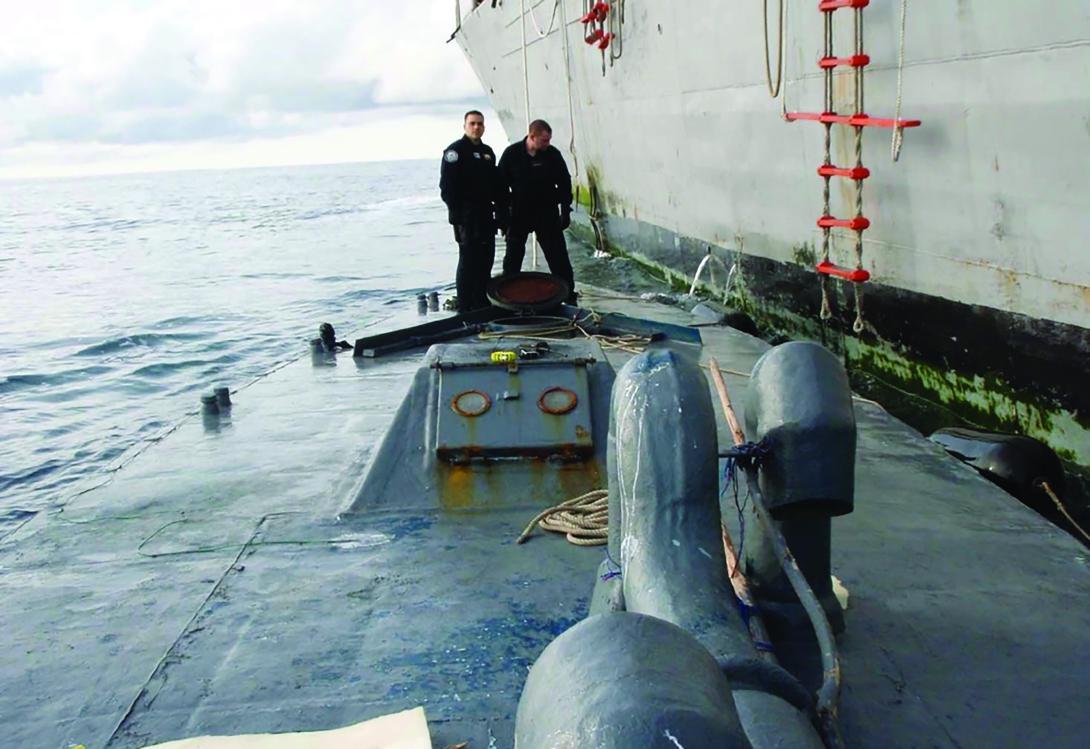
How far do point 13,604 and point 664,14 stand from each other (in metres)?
9.06

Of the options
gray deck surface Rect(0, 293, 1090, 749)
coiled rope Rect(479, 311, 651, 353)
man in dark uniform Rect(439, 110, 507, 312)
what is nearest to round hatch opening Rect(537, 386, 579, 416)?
gray deck surface Rect(0, 293, 1090, 749)

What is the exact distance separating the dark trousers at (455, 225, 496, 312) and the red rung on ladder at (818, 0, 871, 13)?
3.10 meters

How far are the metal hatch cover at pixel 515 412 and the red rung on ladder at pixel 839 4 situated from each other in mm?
3476

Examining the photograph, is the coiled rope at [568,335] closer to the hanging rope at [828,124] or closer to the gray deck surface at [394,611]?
the hanging rope at [828,124]

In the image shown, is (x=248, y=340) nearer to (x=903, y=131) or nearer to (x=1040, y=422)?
(x=903, y=131)

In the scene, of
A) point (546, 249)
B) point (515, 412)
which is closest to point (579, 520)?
point (515, 412)

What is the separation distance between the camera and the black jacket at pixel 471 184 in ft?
26.8

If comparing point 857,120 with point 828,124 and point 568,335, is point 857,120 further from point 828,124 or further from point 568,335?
point 568,335

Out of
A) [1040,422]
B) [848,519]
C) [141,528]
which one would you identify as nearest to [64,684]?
[141,528]

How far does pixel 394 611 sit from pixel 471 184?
212 inches

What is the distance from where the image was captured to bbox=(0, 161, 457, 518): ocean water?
9727 mm

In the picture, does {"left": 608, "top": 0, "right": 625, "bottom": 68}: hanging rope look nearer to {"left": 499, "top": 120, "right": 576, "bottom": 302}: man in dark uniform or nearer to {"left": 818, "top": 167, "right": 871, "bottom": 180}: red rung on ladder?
{"left": 499, "top": 120, "right": 576, "bottom": 302}: man in dark uniform

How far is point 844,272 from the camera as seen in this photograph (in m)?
7.10

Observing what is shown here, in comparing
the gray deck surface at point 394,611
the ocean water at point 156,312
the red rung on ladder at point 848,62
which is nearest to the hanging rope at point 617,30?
the ocean water at point 156,312
